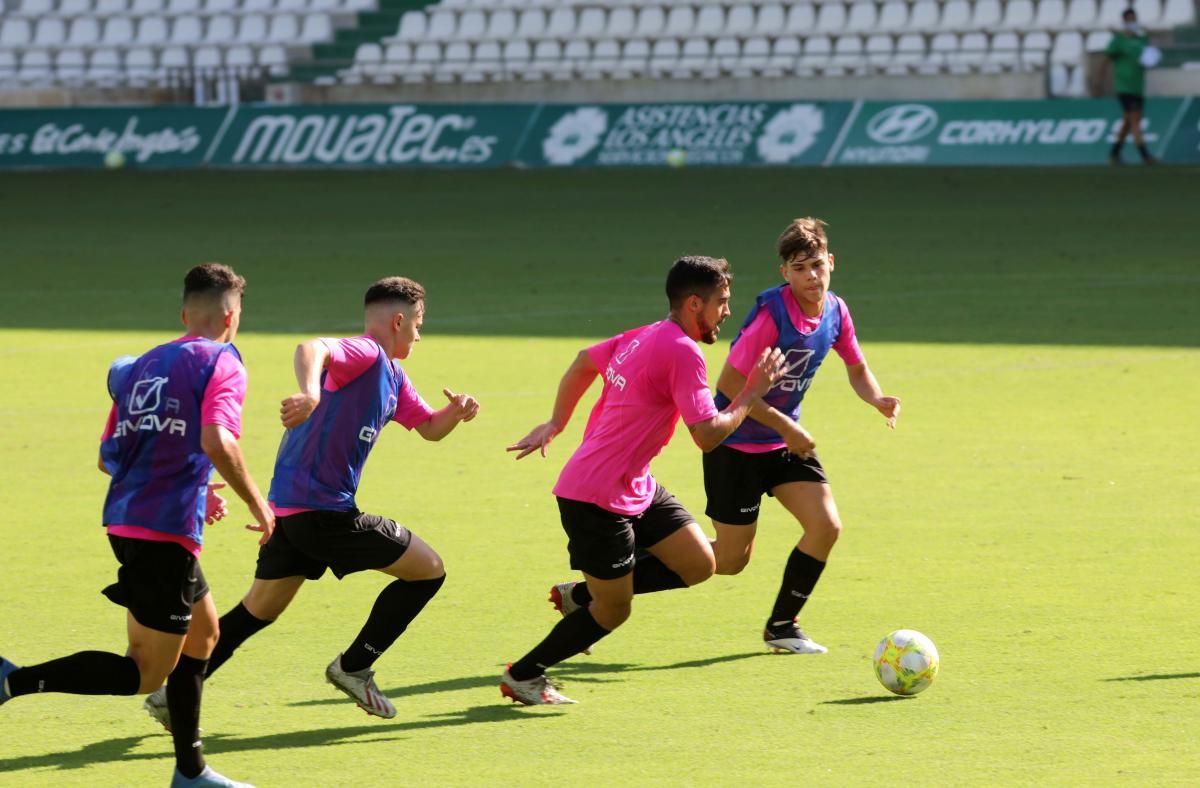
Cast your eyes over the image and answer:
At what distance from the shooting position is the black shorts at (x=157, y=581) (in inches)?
233

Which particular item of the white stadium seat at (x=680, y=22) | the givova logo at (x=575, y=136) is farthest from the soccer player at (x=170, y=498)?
the white stadium seat at (x=680, y=22)

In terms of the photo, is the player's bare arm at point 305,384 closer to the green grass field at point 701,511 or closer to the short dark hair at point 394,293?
the short dark hair at point 394,293

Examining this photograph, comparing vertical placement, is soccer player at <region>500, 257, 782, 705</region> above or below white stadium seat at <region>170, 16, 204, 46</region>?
below

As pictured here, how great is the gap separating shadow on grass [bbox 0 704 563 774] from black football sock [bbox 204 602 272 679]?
0.35 metres

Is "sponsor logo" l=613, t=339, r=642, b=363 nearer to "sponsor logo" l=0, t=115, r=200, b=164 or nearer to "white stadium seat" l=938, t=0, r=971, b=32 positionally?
"sponsor logo" l=0, t=115, r=200, b=164

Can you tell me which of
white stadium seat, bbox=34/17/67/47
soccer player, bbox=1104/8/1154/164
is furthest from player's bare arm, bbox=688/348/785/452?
white stadium seat, bbox=34/17/67/47

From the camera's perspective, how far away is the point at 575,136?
35.4 metres

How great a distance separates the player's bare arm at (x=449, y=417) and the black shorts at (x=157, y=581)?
1287 millimetres

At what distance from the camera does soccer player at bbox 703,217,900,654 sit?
25.3 ft

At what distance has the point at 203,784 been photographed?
229 inches

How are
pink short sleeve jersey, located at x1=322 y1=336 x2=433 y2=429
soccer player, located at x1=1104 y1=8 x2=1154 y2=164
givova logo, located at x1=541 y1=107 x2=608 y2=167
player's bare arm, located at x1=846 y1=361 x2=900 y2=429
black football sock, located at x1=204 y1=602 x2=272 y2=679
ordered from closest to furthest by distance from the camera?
pink short sleeve jersey, located at x1=322 y1=336 x2=433 y2=429, black football sock, located at x1=204 y1=602 x2=272 y2=679, player's bare arm, located at x1=846 y1=361 x2=900 y2=429, soccer player, located at x1=1104 y1=8 x2=1154 y2=164, givova logo, located at x1=541 y1=107 x2=608 y2=167

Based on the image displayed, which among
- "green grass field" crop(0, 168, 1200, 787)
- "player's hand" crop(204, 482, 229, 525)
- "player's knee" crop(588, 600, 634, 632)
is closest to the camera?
"player's hand" crop(204, 482, 229, 525)

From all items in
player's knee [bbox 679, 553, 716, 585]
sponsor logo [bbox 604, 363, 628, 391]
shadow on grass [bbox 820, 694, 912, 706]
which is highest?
sponsor logo [bbox 604, 363, 628, 391]

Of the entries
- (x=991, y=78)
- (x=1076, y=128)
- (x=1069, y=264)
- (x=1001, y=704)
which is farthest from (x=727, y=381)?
(x=991, y=78)
